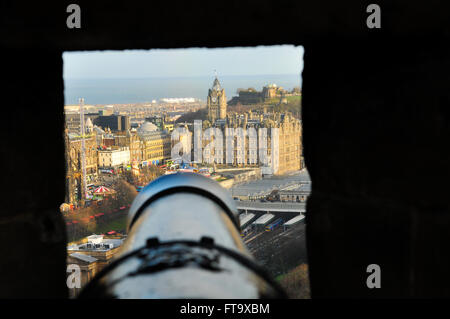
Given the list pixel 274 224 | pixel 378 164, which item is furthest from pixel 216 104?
pixel 378 164

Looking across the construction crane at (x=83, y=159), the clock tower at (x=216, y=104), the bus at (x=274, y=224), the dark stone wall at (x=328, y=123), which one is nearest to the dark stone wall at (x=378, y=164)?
the dark stone wall at (x=328, y=123)

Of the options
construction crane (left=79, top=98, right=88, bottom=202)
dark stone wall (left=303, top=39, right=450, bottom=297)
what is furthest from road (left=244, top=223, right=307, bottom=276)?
dark stone wall (left=303, top=39, right=450, bottom=297)

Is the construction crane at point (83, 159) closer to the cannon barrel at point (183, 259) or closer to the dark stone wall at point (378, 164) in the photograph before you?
the cannon barrel at point (183, 259)

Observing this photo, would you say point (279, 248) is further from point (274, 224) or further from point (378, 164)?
point (378, 164)

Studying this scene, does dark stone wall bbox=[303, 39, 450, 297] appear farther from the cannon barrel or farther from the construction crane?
the construction crane

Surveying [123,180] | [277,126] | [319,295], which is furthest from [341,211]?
[277,126]
